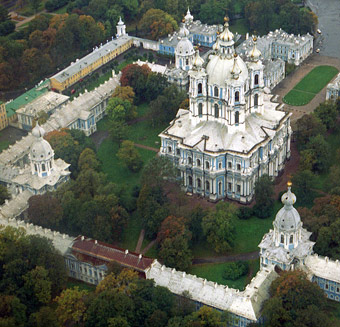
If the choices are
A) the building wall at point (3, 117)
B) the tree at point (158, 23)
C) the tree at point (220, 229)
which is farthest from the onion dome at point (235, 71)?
the tree at point (158, 23)

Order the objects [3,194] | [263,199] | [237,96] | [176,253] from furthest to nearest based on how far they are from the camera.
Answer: [237,96]
[3,194]
[263,199]
[176,253]

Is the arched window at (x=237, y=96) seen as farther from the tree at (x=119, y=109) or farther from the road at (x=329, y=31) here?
the road at (x=329, y=31)

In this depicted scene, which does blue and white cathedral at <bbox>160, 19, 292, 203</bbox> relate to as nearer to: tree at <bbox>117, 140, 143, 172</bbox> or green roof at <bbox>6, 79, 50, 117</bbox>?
tree at <bbox>117, 140, 143, 172</bbox>

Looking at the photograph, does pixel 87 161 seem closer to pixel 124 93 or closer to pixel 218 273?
pixel 124 93

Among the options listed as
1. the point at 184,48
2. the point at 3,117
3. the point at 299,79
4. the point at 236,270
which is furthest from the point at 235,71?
the point at 3,117

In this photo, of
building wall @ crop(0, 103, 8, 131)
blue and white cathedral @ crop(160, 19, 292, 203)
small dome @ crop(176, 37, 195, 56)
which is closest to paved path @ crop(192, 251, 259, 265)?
blue and white cathedral @ crop(160, 19, 292, 203)
